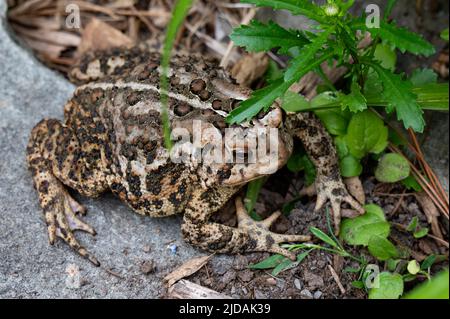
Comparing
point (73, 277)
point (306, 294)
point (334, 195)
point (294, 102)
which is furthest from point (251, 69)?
point (73, 277)

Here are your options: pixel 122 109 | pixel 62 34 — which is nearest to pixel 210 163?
pixel 122 109

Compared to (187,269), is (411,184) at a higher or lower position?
higher

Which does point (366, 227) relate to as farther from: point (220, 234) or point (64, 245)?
point (64, 245)

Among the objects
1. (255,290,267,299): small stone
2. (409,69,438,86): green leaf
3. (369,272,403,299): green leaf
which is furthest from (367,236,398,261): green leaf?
(409,69,438,86): green leaf

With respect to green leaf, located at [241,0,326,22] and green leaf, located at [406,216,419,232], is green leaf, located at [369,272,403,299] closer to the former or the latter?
green leaf, located at [406,216,419,232]

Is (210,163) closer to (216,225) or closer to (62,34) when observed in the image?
(216,225)

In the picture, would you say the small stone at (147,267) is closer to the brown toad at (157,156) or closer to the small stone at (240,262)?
the brown toad at (157,156)
